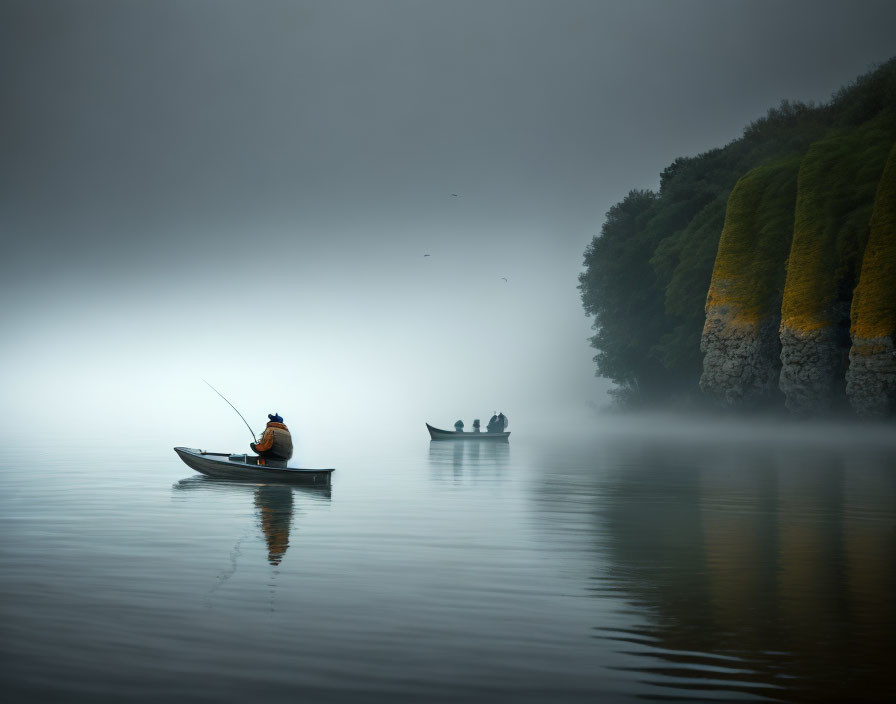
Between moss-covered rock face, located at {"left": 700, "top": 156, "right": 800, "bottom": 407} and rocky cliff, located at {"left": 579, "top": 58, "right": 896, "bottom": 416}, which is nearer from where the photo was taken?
rocky cliff, located at {"left": 579, "top": 58, "right": 896, "bottom": 416}

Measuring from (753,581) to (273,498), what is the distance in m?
14.9

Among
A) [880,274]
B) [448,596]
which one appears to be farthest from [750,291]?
[448,596]

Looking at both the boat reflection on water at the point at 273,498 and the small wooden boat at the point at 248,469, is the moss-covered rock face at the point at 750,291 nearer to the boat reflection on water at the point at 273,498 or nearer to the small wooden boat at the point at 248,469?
the small wooden boat at the point at 248,469

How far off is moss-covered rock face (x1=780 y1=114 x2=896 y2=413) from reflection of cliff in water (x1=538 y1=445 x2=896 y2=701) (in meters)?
24.2

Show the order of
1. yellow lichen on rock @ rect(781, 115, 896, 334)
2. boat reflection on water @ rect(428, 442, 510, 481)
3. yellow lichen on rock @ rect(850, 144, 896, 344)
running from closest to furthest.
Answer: boat reflection on water @ rect(428, 442, 510, 481) < yellow lichen on rock @ rect(850, 144, 896, 344) < yellow lichen on rock @ rect(781, 115, 896, 334)

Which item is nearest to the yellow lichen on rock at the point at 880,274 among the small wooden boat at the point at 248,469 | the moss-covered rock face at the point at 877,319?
the moss-covered rock face at the point at 877,319

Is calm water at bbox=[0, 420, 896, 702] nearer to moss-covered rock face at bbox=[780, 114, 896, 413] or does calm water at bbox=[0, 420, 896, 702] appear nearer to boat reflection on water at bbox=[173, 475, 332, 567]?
boat reflection on water at bbox=[173, 475, 332, 567]

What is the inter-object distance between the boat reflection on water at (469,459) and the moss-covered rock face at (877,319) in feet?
61.7

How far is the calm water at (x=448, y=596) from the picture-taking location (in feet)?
26.4

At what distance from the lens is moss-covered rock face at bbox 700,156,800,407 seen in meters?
56.1

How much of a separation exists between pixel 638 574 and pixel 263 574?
18.5 ft

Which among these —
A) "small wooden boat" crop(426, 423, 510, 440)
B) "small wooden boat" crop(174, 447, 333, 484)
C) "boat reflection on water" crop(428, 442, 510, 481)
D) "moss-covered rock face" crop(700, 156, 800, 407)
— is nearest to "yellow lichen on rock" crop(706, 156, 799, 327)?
"moss-covered rock face" crop(700, 156, 800, 407)

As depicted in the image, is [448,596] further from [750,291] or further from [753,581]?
[750,291]

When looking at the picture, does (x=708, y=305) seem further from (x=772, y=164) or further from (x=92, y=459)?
(x=92, y=459)
